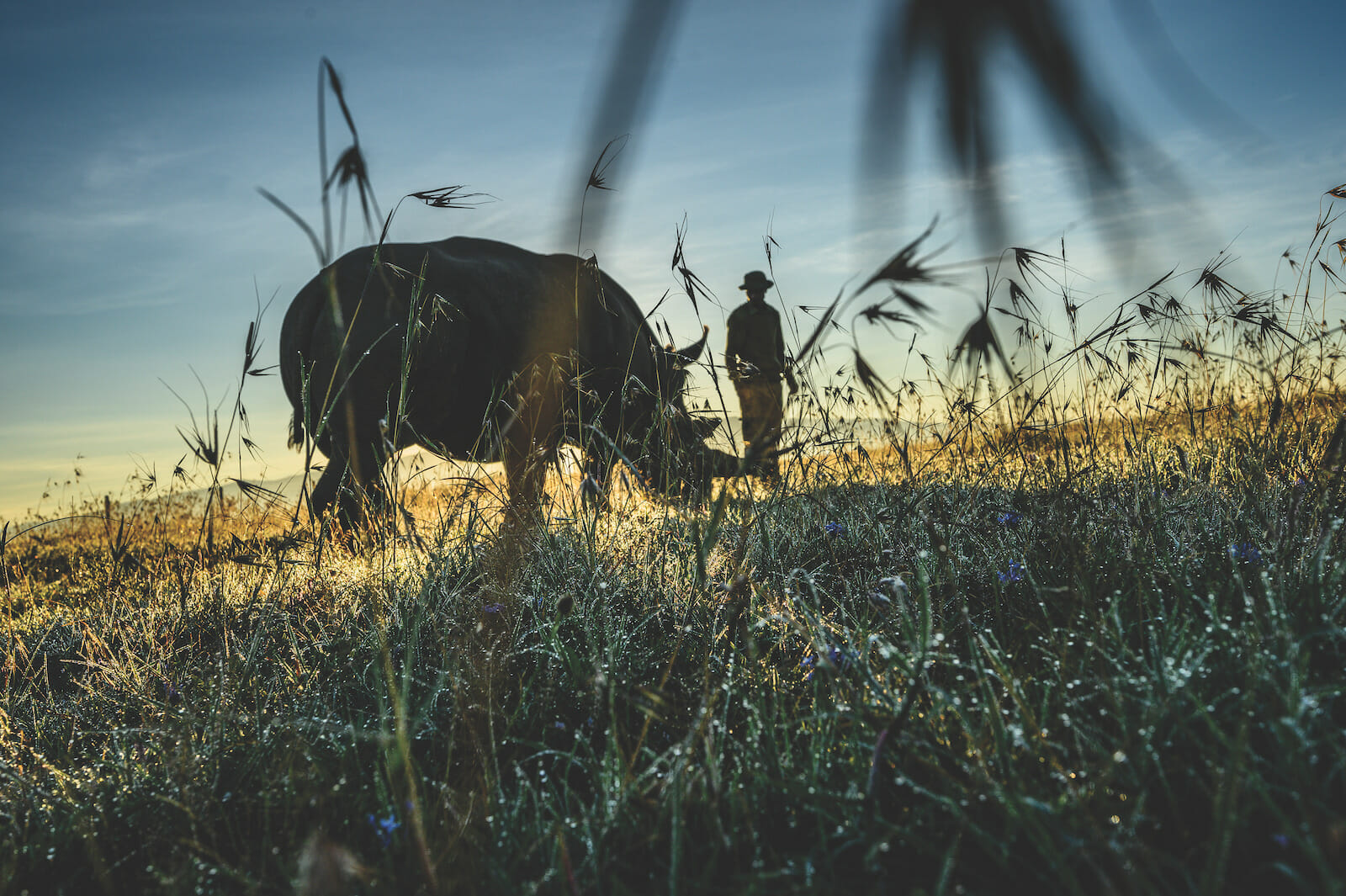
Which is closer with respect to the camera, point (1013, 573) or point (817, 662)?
point (817, 662)

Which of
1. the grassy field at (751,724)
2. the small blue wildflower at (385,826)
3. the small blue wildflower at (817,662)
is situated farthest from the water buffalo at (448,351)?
the small blue wildflower at (385,826)

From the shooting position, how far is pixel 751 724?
42.9 inches

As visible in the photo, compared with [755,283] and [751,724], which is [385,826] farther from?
[755,283]

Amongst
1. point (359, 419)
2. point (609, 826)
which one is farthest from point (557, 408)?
point (609, 826)

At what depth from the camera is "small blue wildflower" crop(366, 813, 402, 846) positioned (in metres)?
0.93

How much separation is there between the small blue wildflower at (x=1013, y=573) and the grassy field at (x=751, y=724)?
0.01 metres

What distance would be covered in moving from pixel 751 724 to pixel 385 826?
50 cm

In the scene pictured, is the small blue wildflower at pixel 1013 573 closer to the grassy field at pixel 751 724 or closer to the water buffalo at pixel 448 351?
the grassy field at pixel 751 724

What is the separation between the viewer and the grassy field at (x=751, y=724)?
0.84 metres

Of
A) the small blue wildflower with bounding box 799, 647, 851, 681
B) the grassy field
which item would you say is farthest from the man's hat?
the small blue wildflower with bounding box 799, 647, 851, 681

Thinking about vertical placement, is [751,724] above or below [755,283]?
below

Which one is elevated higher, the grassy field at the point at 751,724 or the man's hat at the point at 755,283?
the man's hat at the point at 755,283

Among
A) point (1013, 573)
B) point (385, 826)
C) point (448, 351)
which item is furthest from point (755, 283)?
point (385, 826)

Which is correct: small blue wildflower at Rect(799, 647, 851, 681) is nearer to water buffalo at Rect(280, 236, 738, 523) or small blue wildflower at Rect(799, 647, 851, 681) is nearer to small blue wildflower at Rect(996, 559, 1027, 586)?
small blue wildflower at Rect(996, 559, 1027, 586)
